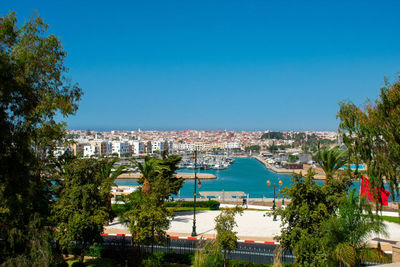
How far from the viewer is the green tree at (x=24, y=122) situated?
8168 mm

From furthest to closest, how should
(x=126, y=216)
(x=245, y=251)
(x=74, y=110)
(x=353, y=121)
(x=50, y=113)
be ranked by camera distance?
(x=245, y=251)
(x=126, y=216)
(x=353, y=121)
(x=74, y=110)
(x=50, y=113)

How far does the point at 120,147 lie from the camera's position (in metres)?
147

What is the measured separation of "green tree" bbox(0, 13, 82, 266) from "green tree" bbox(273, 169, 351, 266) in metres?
6.47

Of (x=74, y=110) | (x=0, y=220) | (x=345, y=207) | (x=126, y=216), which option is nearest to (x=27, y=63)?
(x=74, y=110)

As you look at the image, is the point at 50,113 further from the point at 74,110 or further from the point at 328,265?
the point at 328,265

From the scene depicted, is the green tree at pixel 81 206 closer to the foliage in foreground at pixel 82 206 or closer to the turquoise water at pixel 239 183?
the foliage in foreground at pixel 82 206

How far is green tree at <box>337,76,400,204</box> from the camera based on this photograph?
1025 centimetres

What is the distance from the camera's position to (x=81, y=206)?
12.0m

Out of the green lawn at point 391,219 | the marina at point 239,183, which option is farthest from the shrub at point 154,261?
the marina at point 239,183

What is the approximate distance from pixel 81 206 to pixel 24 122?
174 inches

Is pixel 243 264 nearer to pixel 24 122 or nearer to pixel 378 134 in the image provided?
pixel 378 134

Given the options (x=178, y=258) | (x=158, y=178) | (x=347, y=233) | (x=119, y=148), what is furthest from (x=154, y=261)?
(x=119, y=148)

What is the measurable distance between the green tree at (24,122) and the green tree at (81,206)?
1.76 metres

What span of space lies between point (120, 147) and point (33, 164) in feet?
461
